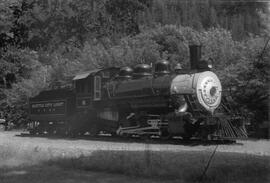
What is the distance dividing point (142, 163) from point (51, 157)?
2955 mm

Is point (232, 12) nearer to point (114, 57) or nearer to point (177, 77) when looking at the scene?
point (177, 77)

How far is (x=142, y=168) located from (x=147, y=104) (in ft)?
31.0

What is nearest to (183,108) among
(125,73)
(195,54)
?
(195,54)

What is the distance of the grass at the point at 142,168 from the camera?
8055mm

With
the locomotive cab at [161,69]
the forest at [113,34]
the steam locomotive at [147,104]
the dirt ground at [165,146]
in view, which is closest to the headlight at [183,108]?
the steam locomotive at [147,104]

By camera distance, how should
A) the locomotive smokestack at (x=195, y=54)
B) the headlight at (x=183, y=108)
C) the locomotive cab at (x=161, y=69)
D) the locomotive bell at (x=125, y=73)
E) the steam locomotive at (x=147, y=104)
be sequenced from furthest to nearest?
the locomotive bell at (x=125, y=73)
the locomotive cab at (x=161, y=69)
the locomotive smokestack at (x=195, y=54)
the headlight at (x=183, y=108)
the steam locomotive at (x=147, y=104)

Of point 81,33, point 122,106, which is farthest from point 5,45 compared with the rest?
point 122,106

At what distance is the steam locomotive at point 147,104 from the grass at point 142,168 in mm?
5326

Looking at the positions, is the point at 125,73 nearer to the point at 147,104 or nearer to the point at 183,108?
the point at 147,104

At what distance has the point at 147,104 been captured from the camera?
18.3m

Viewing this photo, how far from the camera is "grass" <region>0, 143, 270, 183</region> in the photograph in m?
8.05

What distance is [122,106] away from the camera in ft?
64.6

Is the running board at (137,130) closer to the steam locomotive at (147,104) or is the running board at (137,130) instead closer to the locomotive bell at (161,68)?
the steam locomotive at (147,104)

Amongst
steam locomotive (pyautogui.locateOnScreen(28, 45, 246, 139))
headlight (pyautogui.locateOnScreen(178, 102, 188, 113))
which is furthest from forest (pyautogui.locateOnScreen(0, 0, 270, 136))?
headlight (pyautogui.locateOnScreen(178, 102, 188, 113))
